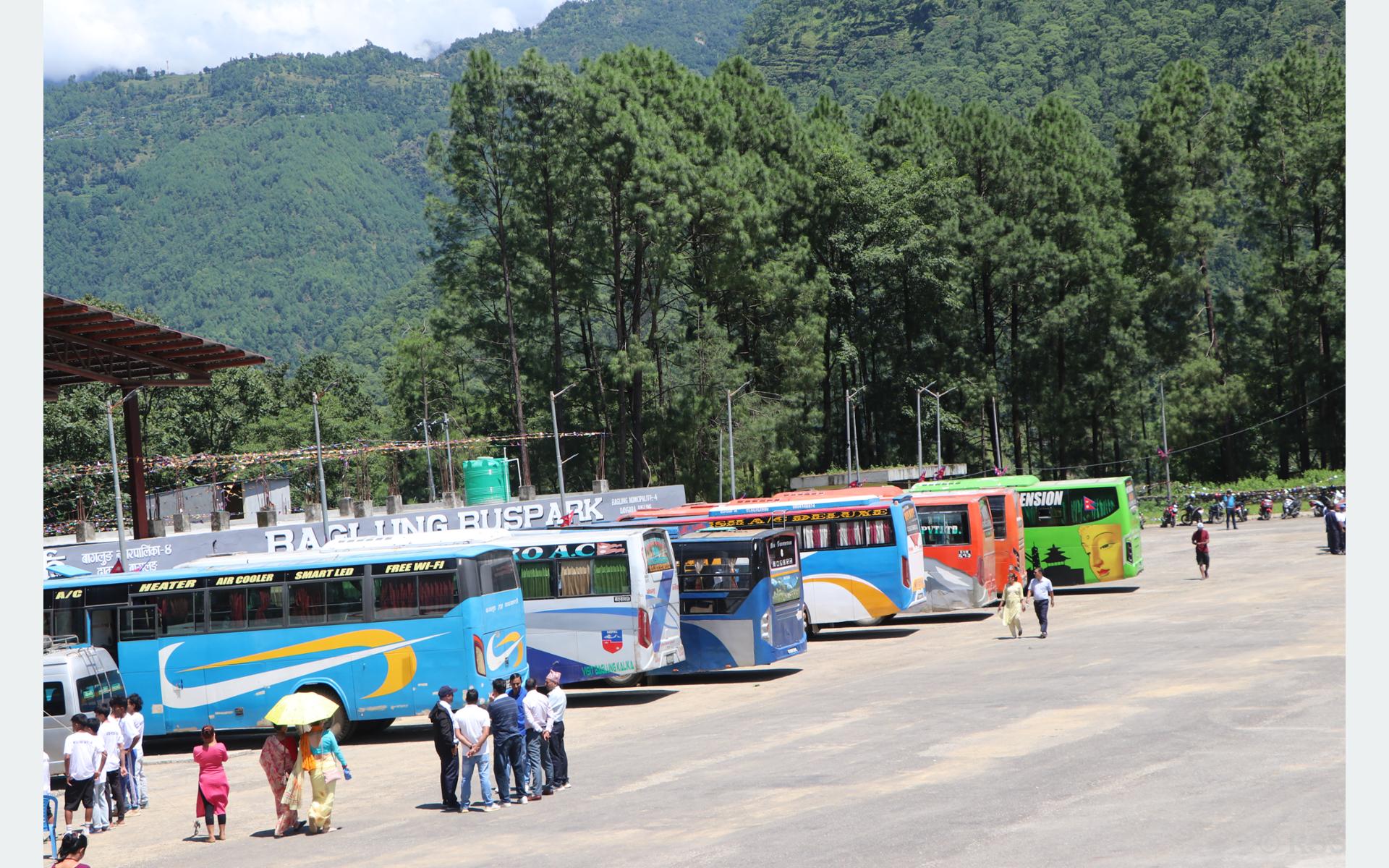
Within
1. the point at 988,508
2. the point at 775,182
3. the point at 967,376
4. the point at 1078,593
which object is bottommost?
the point at 1078,593

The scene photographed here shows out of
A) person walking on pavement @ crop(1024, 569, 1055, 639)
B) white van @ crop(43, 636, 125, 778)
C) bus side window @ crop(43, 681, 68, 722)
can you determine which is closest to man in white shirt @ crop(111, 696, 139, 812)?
white van @ crop(43, 636, 125, 778)

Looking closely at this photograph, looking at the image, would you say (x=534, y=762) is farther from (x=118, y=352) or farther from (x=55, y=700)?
(x=118, y=352)

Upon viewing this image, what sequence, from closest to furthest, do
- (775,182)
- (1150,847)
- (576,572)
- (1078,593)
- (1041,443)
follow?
1. (1150,847)
2. (576,572)
3. (1078,593)
4. (775,182)
5. (1041,443)

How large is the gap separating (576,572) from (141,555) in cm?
2143

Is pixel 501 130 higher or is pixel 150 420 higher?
pixel 501 130

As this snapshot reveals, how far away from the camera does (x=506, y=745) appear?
1758cm

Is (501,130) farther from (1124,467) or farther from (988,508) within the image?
(1124,467)

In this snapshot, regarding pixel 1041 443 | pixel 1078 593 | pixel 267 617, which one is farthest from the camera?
pixel 1041 443

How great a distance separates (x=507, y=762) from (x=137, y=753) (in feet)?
18.1

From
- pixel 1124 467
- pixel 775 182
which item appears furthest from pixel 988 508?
pixel 1124 467

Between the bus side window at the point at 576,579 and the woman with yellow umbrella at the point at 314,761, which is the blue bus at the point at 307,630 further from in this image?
the woman with yellow umbrella at the point at 314,761

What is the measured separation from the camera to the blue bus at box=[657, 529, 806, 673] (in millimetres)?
26969

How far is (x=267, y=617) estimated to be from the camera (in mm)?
23281

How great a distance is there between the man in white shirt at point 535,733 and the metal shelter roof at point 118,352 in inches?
671
